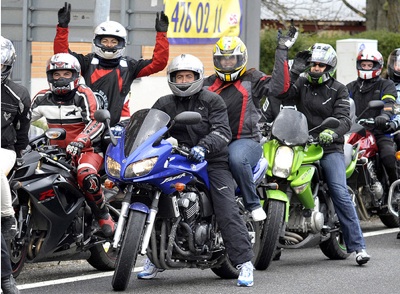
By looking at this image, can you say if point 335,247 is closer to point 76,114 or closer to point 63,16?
point 76,114

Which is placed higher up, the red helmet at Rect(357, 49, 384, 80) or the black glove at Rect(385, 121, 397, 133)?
the red helmet at Rect(357, 49, 384, 80)

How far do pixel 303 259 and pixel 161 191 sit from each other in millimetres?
3033

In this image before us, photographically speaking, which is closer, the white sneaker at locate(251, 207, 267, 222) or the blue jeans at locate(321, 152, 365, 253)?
the white sneaker at locate(251, 207, 267, 222)

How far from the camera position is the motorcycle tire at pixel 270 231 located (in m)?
10.7

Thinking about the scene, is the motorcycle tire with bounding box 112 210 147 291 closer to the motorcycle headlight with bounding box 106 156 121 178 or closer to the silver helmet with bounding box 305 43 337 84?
the motorcycle headlight with bounding box 106 156 121 178

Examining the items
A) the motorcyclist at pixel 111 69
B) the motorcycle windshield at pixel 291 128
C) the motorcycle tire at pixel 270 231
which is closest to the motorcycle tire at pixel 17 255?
the motorcyclist at pixel 111 69

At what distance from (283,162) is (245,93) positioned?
1.02 m

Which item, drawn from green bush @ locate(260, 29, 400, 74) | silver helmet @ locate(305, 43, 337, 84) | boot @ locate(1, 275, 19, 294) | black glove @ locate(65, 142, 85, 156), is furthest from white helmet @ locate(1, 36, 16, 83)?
green bush @ locate(260, 29, 400, 74)

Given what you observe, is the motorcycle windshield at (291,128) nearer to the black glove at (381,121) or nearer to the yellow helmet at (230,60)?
the yellow helmet at (230,60)

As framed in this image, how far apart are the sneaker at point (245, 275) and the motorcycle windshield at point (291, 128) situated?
5.52ft

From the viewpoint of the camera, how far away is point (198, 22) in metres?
16.3

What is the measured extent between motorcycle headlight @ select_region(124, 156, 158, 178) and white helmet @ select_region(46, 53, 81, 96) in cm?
138

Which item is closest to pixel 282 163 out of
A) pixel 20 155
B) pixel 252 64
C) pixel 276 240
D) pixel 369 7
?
pixel 276 240

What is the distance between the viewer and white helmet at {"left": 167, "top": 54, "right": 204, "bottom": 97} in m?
9.90
